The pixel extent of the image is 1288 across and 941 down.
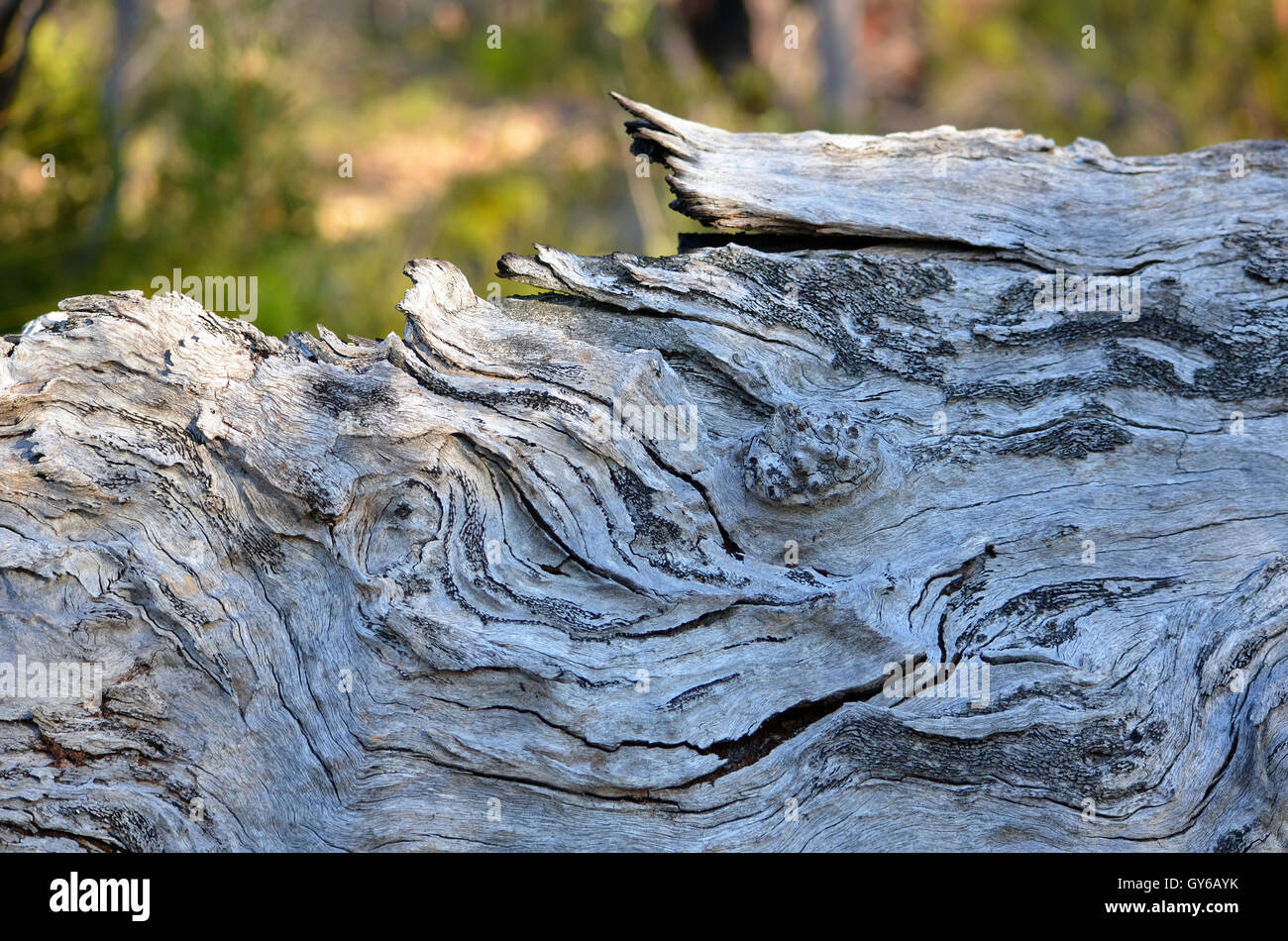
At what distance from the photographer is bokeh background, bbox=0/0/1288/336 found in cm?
647

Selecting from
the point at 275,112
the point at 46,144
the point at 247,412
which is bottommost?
the point at 247,412

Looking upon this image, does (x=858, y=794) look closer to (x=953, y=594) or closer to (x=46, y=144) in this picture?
(x=953, y=594)

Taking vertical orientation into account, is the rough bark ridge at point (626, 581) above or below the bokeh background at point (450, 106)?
below

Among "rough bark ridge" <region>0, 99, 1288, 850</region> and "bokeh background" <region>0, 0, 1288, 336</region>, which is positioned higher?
"bokeh background" <region>0, 0, 1288, 336</region>

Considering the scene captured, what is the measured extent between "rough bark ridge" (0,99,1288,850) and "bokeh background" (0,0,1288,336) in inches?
133

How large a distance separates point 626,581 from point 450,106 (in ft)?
47.9

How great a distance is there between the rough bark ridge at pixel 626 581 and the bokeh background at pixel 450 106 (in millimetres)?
3368

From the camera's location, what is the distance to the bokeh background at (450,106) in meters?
6.47

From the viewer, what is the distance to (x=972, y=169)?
12.2ft

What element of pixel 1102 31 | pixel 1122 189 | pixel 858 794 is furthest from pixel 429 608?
pixel 1102 31

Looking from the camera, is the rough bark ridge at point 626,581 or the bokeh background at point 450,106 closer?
the rough bark ridge at point 626,581

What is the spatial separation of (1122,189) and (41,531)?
3.93 meters

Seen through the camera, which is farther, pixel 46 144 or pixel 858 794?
pixel 46 144
